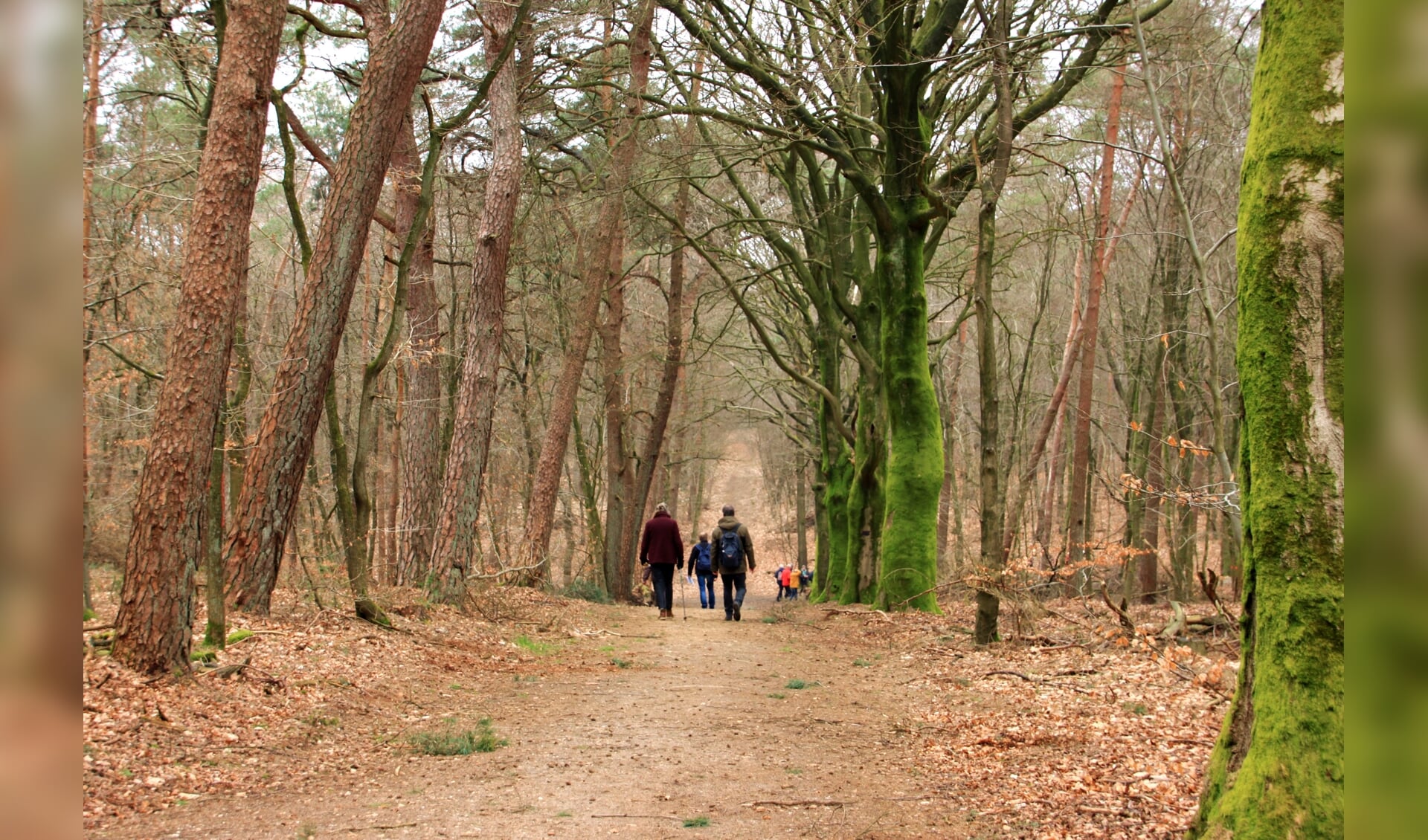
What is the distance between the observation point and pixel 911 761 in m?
6.31

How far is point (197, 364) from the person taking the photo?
6.74 meters

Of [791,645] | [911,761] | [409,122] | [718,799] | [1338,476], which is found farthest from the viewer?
[409,122]

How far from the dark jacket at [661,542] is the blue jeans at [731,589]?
89 centimetres

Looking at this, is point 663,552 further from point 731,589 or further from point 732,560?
point 731,589

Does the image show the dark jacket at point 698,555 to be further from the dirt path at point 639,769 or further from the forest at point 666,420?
the dirt path at point 639,769

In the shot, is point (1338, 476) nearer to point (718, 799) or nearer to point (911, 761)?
point (718, 799)

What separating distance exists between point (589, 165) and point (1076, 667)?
12920 mm

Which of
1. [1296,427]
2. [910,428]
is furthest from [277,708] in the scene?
[910,428]

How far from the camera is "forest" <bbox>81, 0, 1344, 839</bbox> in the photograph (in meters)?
3.31

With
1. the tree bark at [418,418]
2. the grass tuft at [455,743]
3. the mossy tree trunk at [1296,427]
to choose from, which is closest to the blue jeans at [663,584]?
the tree bark at [418,418]

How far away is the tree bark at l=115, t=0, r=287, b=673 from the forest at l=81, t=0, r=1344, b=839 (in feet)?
0.09

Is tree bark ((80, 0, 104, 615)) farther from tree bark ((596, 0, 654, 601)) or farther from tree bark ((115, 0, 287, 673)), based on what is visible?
tree bark ((596, 0, 654, 601))

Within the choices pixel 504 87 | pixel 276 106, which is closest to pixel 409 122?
pixel 504 87

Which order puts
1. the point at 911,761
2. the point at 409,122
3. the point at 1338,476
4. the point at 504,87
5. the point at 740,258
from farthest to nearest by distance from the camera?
the point at 740,258
the point at 409,122
the point at 504,87
the point at 911,761
the point at 1338,476
